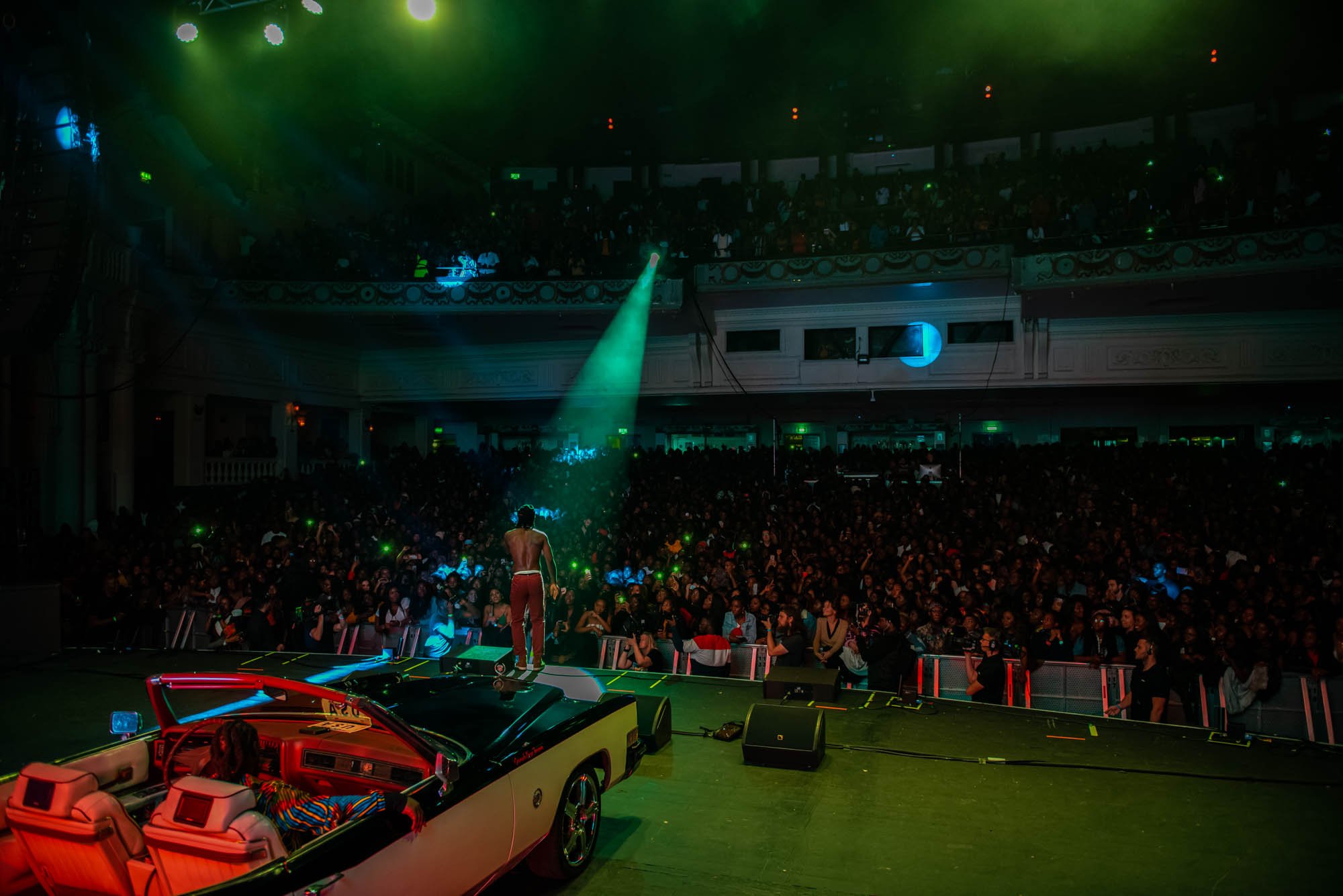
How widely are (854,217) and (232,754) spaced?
1981cm

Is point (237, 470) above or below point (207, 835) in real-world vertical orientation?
above

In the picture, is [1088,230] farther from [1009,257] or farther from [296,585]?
[296,585]

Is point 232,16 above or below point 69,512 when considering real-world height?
above

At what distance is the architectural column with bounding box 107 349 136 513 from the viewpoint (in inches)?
717

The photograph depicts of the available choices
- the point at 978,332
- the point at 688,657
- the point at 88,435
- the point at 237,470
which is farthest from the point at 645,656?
the point at 237,470

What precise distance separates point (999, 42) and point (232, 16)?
66.7 ft

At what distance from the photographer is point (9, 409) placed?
1580cm

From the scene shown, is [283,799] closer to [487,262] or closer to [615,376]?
[487,262]

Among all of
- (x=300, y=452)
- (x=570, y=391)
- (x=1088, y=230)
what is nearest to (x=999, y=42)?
(x=1088, y=230)

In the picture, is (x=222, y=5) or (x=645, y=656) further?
(x=222, y=5)

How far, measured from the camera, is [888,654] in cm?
954

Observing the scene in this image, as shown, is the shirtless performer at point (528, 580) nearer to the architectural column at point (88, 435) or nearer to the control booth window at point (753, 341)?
the architectural column at point (88, 435)

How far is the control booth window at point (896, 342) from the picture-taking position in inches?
833

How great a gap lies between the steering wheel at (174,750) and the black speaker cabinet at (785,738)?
380 cm
